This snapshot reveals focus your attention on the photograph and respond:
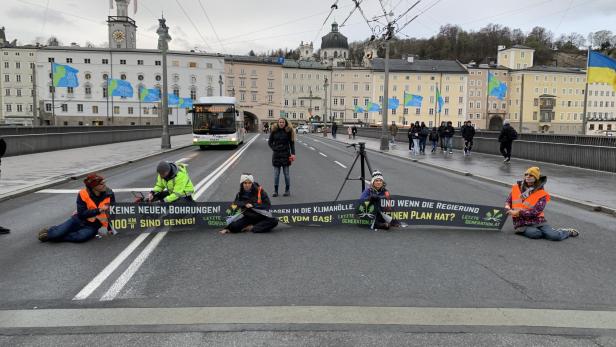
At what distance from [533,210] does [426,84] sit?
119679 mm

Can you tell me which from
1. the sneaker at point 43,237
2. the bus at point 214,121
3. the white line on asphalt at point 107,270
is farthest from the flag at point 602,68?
the sneaker at point 43,237

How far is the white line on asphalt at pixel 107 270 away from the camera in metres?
5.19

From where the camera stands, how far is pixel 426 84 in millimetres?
122688

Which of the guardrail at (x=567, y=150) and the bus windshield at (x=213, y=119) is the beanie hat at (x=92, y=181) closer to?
the guardrail at (x=567, y=150)

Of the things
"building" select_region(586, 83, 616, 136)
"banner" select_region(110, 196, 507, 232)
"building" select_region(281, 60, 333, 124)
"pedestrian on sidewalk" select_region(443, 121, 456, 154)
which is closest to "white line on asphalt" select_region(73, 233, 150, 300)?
"banner" select_region(110, 196, 507, 232)

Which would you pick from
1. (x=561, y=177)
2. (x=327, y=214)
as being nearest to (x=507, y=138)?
(x=561, y=177)

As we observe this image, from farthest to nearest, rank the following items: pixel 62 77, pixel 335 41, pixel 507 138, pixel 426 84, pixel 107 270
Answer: pixel 335 41 → pixel 426 84 → pixel 62 77 → pixel 507 138 → pixel 107 270

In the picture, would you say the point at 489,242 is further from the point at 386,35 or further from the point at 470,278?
the point at 386,35

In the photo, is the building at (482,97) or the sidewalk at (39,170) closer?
the sidewalk at (39,170)

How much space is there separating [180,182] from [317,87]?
117m

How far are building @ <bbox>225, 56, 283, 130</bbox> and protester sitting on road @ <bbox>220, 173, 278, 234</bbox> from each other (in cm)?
10884

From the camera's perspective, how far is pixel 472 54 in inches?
5344

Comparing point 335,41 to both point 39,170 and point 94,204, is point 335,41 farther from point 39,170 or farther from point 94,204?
point 94,204

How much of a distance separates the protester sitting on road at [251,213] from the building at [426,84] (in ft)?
373
